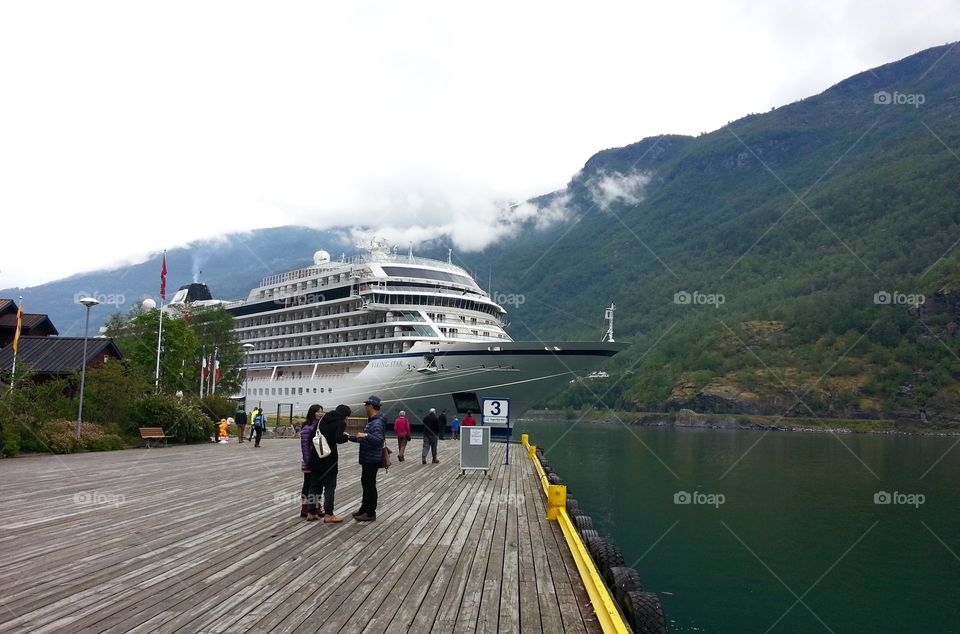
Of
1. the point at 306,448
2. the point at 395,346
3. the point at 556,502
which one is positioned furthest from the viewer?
the point at 395,346

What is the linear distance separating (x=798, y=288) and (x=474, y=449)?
132756 mm

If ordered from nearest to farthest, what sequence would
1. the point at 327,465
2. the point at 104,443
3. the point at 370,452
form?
the point at 370,452 → the point at 327,465 → the point at 104,443


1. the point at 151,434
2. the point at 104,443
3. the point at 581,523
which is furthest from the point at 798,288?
the point at 581,523

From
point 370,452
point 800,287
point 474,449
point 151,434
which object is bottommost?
point 151,434

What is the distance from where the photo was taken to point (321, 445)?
28.6 feet

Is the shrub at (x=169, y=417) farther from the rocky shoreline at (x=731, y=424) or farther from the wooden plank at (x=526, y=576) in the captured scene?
the rocky shoreline at (x=731, y=424)

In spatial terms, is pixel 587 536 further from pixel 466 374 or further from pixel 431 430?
pixel 466 374

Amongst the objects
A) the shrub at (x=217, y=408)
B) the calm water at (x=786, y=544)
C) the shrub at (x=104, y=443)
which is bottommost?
the calm water at (x=786, y=544)

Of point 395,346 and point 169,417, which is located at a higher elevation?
point 395,346

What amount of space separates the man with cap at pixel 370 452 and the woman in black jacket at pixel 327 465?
22 cm

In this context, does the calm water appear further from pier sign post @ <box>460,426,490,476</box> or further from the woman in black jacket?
the woman in black jacket

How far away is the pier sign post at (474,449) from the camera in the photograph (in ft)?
52.5

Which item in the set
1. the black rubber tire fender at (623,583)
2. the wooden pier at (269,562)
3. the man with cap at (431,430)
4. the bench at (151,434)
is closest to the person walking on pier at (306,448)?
the wooden pier at (269,562)

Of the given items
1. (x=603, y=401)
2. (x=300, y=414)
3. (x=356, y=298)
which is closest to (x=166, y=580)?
(x=356, y=298)
